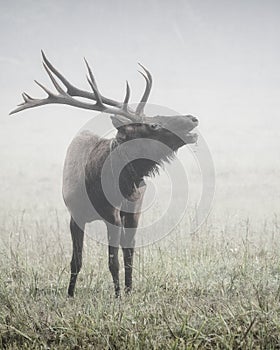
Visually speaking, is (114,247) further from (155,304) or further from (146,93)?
(146,93)

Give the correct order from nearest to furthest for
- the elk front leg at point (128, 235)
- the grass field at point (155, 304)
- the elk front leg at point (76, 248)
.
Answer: the grass field at point (155, 304)
the elk front leg at point (76, 248)
the elk front leg at point (128, 235)

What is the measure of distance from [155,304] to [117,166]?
1.27 metres

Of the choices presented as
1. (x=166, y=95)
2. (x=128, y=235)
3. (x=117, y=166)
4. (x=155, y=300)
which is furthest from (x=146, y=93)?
(x=166, y=95)

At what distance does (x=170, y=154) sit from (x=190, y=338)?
1672 mm

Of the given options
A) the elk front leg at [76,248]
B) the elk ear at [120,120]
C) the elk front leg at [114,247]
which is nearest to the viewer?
the elk ear at [120,120]

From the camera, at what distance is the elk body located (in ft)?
14.3

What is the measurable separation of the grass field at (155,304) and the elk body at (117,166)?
1.12 feet

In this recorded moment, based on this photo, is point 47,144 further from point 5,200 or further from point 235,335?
point 235,335

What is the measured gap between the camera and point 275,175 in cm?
1158

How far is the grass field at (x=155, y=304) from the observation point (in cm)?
343

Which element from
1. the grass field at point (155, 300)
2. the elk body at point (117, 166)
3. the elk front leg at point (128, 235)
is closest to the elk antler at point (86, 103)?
the elk body at point (117, 166)

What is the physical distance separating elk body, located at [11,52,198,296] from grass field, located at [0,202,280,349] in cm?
34

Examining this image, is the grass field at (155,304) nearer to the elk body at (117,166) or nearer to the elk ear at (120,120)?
the elk body at (117,166)

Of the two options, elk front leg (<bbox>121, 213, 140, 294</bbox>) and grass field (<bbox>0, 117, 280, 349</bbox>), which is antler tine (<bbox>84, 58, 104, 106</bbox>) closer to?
elk front leg (<bbox>121, 213, 140, 294</bbox>)
